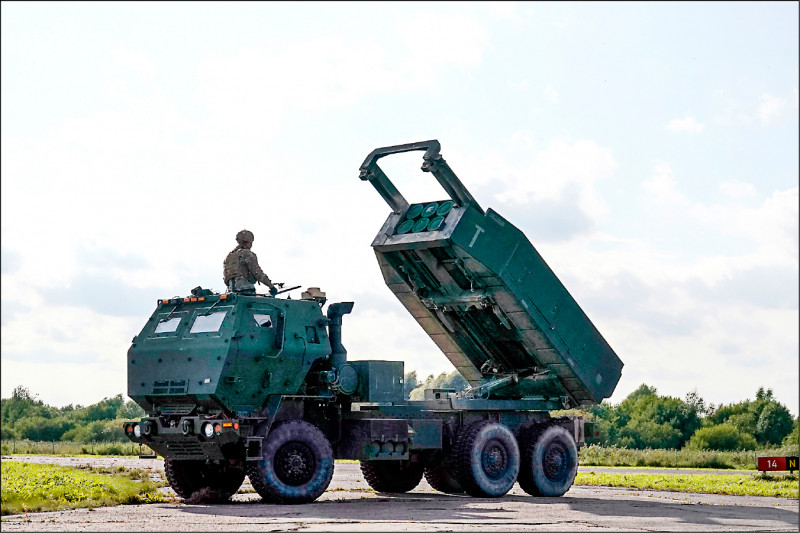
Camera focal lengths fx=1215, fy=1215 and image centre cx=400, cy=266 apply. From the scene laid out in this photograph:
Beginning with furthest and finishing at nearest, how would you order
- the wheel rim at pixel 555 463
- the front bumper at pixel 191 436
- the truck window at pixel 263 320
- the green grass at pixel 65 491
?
the wheel rim at pixel 555 463
the truck window at pixel 263 320
the front bumper at pixel 191 436
the green grass at pixel 65 491

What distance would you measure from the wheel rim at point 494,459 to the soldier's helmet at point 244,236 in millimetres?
4967

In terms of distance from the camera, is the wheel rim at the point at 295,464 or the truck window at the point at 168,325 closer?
the wheel rim at the point at 295,464

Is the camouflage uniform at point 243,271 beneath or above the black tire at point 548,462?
above

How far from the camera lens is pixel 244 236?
60.5ft

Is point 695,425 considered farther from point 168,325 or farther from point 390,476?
point 168,325

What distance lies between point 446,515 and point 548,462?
495 centimetres

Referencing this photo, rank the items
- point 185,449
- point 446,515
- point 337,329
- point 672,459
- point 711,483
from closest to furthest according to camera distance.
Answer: point 446,515 → point 185,449 → point 337,329 → point 711,483 → point 672,459

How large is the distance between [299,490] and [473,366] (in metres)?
5.05

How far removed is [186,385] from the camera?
17141 millimetres

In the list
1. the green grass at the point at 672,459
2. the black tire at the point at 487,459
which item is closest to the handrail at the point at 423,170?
the black tire at the point at 487,459

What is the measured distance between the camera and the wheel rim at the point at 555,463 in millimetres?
20172

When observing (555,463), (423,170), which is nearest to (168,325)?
(423,170)

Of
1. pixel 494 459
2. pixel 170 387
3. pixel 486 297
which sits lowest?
pixel 494 459

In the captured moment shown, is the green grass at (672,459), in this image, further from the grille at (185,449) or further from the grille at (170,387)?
the grille at (170,387)
